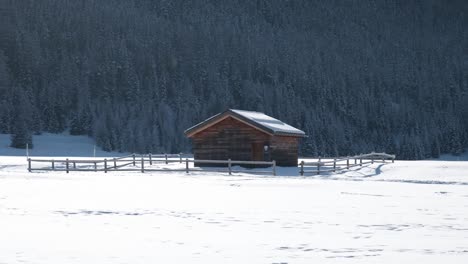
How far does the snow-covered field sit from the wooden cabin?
61.2ft

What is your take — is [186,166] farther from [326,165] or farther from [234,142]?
[326,165]

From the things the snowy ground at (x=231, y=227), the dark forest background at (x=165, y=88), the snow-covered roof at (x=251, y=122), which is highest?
the dark forest background at (x=165, y=88)

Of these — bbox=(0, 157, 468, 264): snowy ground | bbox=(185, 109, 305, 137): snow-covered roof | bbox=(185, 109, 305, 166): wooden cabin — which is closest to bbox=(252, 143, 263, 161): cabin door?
bbox=(185, 109, 305, 166): wooden cabin

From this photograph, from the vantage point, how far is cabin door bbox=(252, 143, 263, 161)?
42.3 meters

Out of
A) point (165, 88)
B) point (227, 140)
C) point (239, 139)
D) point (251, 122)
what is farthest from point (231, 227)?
point (165, 88)

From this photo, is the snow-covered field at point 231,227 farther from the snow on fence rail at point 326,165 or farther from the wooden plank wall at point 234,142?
the wooden plank wall at point 234,142

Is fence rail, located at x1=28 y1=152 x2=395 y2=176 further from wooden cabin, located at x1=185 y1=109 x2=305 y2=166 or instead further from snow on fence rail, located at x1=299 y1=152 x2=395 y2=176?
wooden cabin, located at x1=185 y1=109 x2=305 y2=166

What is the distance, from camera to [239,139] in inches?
1672

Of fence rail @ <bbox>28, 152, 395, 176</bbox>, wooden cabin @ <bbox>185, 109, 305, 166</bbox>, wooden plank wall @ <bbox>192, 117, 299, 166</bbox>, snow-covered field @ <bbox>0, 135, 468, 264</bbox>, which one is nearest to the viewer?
snow-covered field @ <bbox>0, 135, 468, 264</bbox>

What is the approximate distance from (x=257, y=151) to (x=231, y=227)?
1138 inches

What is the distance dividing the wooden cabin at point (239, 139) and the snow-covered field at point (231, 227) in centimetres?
1865

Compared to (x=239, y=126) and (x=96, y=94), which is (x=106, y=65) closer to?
(x=96, y=94)

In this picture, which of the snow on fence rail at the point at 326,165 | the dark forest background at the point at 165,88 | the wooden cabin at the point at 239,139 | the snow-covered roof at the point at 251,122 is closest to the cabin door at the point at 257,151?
the wooden cabin at the point at 239,139

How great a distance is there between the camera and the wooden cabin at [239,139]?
41938 millimetres
